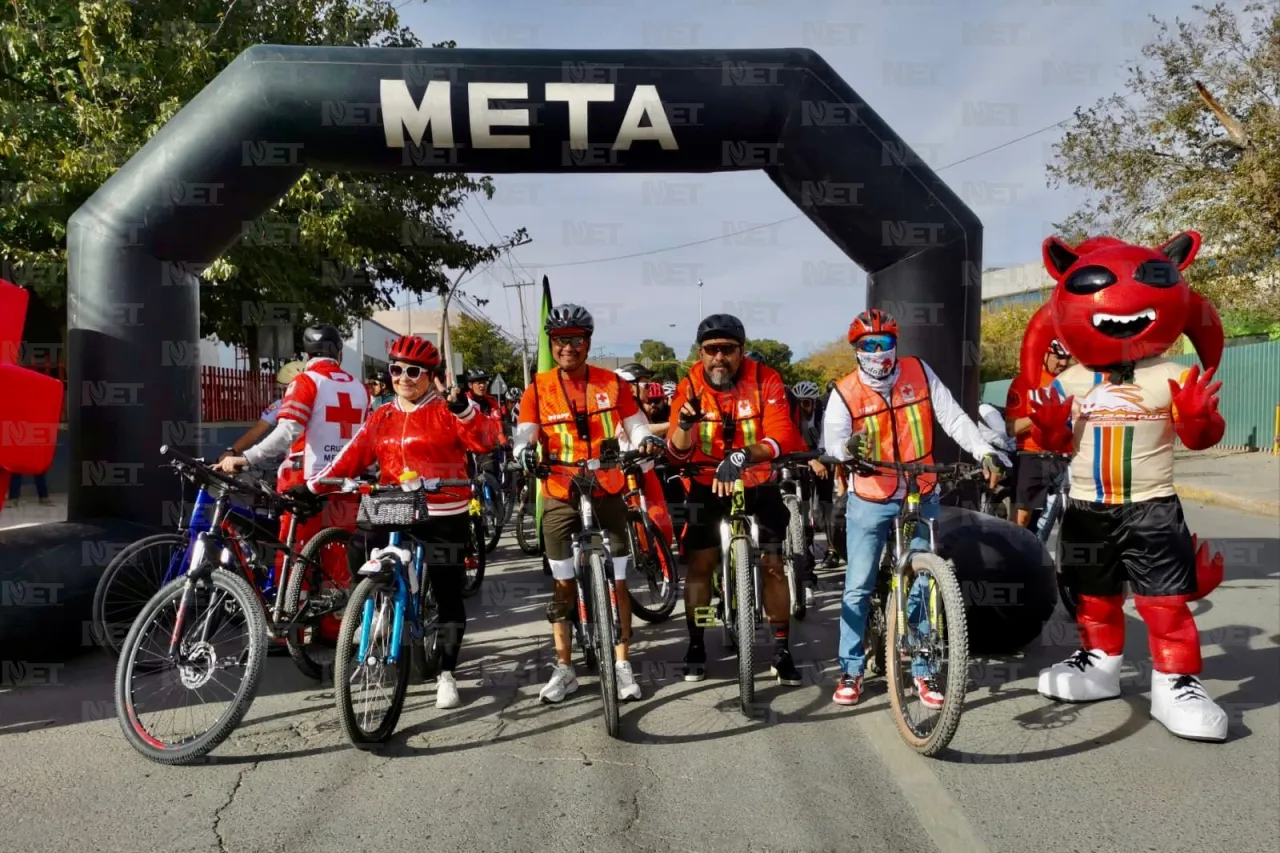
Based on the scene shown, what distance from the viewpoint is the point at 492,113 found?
5.98 metres

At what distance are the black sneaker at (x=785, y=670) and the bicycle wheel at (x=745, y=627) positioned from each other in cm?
52

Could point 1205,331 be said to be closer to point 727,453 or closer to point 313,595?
point 727,453

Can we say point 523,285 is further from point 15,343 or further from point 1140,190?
point 15,343

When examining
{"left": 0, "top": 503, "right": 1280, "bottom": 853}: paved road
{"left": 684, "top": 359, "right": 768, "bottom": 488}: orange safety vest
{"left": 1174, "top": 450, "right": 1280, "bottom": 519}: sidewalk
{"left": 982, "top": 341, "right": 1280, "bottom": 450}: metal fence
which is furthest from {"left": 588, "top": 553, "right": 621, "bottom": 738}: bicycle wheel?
{"left": 982, "top": 341, "right": 1280, "bottom": 450}: metal fence

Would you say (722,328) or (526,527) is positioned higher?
(722,328)

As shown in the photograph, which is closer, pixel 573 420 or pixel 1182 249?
pixel 1182 249

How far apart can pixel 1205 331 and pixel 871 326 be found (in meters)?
1.58

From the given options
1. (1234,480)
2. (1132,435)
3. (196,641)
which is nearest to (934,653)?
(1132,435)

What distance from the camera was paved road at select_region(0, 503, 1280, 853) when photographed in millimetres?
3254

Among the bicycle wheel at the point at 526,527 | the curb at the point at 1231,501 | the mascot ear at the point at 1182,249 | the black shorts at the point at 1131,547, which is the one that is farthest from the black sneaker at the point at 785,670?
the curb at the point at 1231,501

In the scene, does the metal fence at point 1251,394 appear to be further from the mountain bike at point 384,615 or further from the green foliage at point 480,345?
the green foliage at point 480,345

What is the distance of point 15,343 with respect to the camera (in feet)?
15.3

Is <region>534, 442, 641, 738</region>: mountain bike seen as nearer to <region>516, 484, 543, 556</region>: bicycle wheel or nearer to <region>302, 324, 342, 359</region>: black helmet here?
<region>302, 324, 342, 359</region>: black helmet

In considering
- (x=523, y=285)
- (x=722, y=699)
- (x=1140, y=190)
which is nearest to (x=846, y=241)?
(x=722, y=699)
